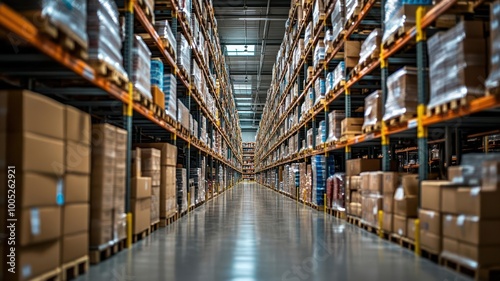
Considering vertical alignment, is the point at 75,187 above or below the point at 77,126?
below

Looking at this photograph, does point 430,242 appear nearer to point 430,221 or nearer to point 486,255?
point 430,221

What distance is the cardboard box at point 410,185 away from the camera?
4.94 metres

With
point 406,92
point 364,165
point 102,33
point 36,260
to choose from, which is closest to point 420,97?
point 406,92

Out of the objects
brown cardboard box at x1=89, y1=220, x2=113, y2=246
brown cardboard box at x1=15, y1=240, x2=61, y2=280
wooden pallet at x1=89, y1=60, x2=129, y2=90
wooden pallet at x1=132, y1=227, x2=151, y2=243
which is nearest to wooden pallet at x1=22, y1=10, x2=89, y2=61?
wooden pallet at x1=89, y1=60, x2=129, y2=90

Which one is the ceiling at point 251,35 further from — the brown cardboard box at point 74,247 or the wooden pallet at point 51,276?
the wooden pallet at point 51,276

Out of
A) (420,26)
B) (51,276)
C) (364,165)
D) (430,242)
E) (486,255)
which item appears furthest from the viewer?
(364,165)

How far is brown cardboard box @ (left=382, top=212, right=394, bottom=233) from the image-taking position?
17.2 feet

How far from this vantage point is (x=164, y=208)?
6.62 m

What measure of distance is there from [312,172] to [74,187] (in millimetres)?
7698

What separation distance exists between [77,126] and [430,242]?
3.32m

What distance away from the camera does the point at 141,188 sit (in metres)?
5.21

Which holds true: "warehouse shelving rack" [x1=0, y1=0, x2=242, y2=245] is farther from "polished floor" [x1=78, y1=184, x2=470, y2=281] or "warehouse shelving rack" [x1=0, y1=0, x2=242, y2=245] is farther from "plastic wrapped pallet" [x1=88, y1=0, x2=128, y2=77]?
"polished floor" [x1=78, y1=184, x2=470, y2=281]

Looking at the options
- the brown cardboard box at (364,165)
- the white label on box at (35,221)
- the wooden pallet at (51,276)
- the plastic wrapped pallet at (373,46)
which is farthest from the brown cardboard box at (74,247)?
the brown cardboard box at (364,165)

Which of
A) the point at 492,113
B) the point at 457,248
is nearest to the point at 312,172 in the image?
the point at 492,113
